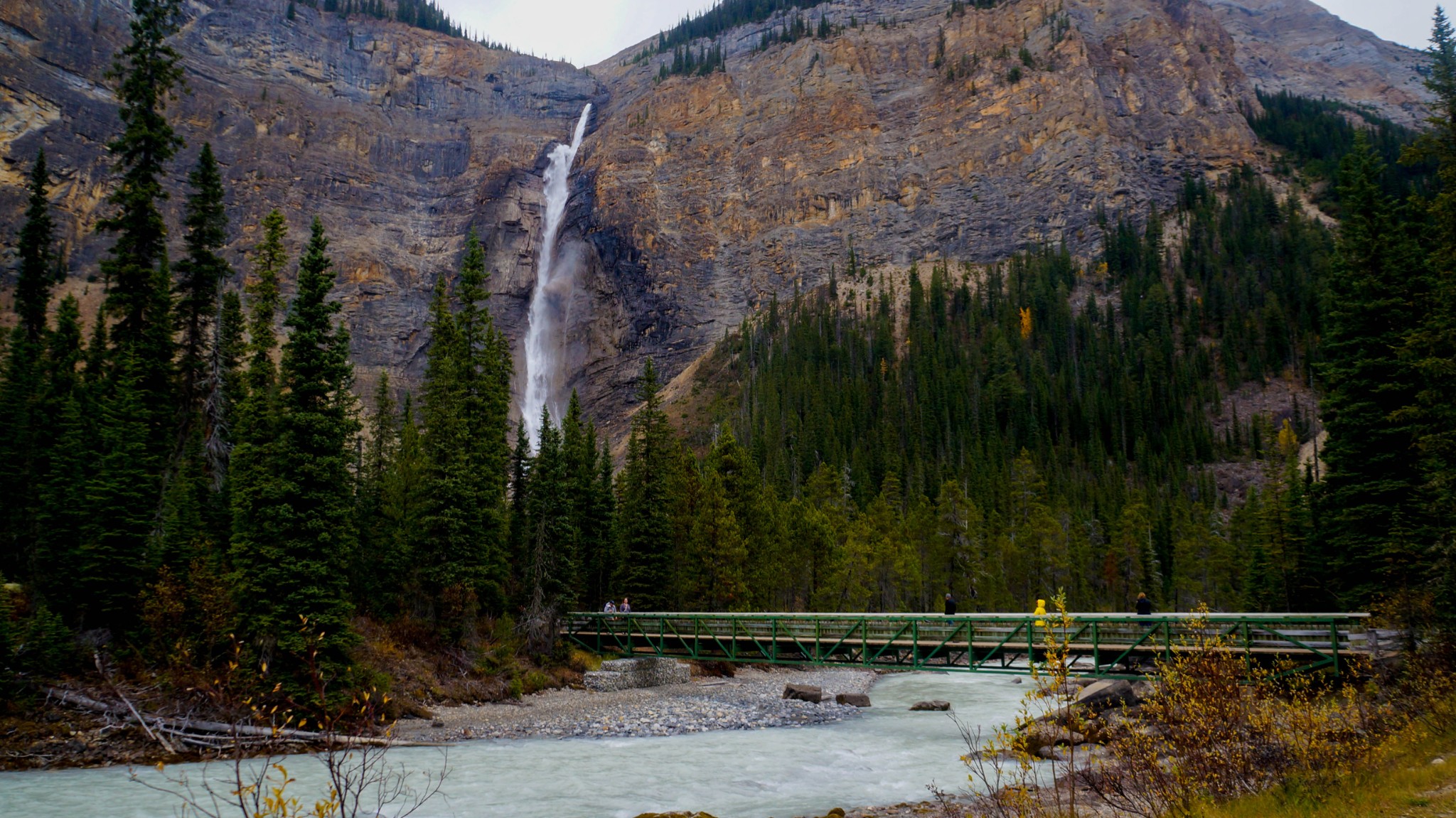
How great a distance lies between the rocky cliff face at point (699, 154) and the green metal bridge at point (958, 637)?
100940mm

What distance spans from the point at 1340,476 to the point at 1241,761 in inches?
890

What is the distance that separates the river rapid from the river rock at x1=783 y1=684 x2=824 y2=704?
6.05 m

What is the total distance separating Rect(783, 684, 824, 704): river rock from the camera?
1398 inches

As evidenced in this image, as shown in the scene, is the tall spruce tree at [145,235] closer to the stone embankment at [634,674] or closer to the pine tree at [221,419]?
the pine tree at [221,419]

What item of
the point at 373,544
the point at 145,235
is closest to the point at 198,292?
the point at 145,235

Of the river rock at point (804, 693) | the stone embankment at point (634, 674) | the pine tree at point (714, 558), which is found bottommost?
the river rock at point (804, 693)

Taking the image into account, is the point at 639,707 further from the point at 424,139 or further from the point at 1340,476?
the point at 424,139

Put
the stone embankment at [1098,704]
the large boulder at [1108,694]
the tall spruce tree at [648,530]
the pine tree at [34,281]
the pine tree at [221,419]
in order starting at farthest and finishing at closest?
the pine tree at [34,281], the tall spruce tree at [648,530], the pine tree at [221,419], the large boulder at [1108,694], the stone embankment at [1098,704]

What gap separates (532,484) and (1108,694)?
28.4m

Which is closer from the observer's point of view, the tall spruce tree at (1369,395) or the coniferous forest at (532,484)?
the coniferous forest at (532,484)

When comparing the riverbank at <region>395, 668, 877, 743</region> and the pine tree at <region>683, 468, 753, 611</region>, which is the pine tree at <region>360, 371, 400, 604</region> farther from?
the pine tree at <region>683, 468, 753, 611</region>

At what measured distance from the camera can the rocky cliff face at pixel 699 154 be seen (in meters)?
144

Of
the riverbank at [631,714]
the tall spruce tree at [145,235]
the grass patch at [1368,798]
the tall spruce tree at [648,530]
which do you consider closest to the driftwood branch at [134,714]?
the riverbank at [631,714]

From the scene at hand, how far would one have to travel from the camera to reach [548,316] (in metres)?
150
